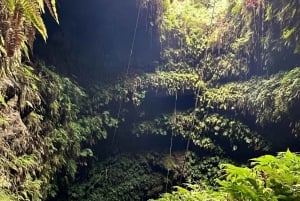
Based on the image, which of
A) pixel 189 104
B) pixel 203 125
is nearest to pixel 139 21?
pixel 189 104

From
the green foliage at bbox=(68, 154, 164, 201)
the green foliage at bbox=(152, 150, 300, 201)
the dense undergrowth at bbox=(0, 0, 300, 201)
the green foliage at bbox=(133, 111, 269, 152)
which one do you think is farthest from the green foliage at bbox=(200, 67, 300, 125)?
the green foliage at bbox=(152, 150, 300, 201)

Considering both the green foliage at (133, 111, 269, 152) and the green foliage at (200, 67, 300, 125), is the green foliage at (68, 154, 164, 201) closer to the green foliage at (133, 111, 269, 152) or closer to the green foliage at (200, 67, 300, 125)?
the green foliage at (133, 111, 269, 152)

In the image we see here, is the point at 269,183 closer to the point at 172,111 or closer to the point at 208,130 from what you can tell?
the point at 208,130

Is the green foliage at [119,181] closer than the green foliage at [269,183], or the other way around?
the green foliage at [269,183]

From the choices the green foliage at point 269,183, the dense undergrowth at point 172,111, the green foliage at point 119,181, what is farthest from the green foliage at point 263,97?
the green foliage at point 269,183

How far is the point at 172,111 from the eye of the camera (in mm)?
8180

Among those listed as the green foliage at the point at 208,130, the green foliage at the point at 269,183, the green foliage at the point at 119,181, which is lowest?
the green foliage at the point at 119,181

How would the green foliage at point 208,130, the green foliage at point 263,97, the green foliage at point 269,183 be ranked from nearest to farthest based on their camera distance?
the green foliage at point 269,183, the green foliage at point 263,97, the green foliage at point 208,130

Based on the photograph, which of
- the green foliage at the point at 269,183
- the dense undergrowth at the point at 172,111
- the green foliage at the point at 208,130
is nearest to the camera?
the green foliage at the point at 269,183

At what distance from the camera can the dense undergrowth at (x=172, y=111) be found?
5496mm

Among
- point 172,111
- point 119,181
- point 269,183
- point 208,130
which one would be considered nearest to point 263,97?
point 208,130

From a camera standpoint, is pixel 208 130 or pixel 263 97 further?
pixel 208 130

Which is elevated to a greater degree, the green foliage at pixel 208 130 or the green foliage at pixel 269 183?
the green foliage at pixel 208 130

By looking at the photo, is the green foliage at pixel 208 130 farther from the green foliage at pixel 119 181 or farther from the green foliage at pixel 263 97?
the green foliage at pixel 119 181
